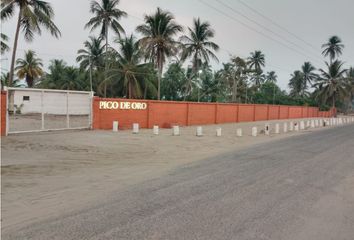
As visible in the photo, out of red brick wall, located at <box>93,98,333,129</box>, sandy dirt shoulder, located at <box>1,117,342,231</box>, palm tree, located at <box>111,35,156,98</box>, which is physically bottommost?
sandy dirt shoulder, located at <box>1,117,342,231</box>

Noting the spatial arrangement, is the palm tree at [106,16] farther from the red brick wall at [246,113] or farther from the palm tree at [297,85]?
the palm tree at [297,85]

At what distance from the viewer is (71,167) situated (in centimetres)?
1186

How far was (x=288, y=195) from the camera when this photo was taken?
26.7ft

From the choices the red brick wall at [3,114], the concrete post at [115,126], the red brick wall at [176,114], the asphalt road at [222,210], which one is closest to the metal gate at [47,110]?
the red brick wall at [3,114]

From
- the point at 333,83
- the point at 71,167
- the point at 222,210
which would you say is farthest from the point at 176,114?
the point at 333,83

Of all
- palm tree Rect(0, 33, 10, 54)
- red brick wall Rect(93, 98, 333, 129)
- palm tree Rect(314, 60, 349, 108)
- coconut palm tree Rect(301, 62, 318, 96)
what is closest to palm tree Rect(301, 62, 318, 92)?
coconut palm tree Rect(301, 62, 318, 96)

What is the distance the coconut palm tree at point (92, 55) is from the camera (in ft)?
195

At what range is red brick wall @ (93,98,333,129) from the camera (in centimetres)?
2667

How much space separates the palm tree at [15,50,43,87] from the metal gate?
4315cm

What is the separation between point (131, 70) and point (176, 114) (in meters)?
16.6

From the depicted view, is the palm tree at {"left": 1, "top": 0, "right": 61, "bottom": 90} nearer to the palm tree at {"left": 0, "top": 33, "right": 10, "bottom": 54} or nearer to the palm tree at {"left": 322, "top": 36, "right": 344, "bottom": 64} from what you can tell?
the palm tree at {"left": 0, "top": 33, "right": 10, "bottom": 54}

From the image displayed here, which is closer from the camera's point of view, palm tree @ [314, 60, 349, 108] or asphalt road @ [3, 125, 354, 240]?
asphalt road @ [3, 125, 354, 240]

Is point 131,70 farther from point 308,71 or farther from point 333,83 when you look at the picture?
point 308,71

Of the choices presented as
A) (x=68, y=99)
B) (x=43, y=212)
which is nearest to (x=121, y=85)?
(x=68, y=99)
